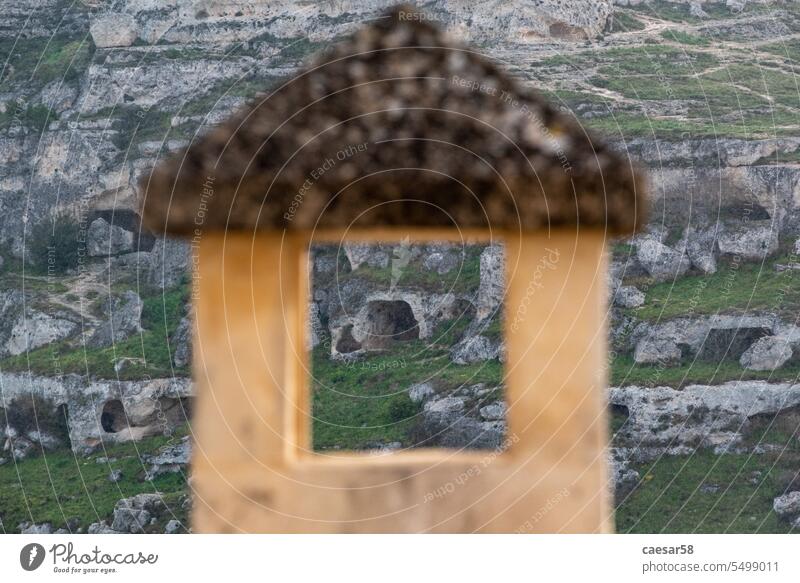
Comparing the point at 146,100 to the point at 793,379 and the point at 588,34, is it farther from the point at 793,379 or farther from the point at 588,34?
the point at 793,379

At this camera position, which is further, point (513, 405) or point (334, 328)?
point (334, 328)

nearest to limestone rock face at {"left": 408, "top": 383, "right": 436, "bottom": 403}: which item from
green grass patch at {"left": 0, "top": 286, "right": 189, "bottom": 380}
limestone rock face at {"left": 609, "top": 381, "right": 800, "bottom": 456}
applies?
limestone rock face at {"left": 609, "top": 381, "right": 800, "bottom": 456}

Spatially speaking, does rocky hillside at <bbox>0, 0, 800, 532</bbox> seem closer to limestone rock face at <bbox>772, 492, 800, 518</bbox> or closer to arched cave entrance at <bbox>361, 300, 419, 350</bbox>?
limestone rock face at <bbox>772, 492, 800, 518</bbox>

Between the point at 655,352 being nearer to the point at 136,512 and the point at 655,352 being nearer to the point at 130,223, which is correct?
the point at 136,512

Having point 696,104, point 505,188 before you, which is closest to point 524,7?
point 696,104

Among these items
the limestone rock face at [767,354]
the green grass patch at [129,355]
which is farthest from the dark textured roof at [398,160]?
the green grass patch at [129,355]

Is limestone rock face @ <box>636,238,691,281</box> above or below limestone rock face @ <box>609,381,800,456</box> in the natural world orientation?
above
